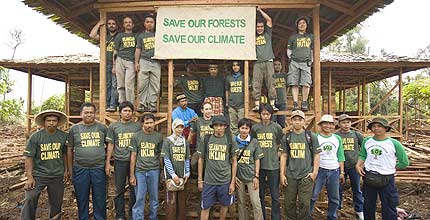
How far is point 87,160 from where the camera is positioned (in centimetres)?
520

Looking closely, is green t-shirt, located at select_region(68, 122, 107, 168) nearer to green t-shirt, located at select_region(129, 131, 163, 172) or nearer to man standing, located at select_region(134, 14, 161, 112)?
green t-shirt, located at select_region(129, 131, 163, 172)

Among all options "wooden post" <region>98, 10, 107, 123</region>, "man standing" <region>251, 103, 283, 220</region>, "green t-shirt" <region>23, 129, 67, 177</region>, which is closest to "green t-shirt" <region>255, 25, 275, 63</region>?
"man standing" <region>251, 103, 283, 220</region>

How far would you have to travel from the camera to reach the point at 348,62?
12281mm

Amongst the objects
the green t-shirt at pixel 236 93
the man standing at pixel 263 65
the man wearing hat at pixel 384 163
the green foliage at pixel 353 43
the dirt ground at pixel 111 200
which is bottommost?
the dirt ground at pixel 111 200

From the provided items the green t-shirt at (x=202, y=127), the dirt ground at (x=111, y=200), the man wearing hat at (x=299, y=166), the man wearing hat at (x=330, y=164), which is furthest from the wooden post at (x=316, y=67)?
the green t-shirt at (x=202, y=127)

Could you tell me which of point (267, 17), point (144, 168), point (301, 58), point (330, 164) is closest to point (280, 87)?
point (301, 58)

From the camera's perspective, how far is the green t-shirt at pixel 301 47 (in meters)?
6.38

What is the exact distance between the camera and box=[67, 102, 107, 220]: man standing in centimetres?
521

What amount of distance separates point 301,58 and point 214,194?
9.81ft

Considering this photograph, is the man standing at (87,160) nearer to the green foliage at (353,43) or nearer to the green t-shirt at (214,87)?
the green t-shirt at (214,87)

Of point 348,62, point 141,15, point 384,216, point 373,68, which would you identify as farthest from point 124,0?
point 373,68

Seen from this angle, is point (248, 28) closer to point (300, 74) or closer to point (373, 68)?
point (300, 74)

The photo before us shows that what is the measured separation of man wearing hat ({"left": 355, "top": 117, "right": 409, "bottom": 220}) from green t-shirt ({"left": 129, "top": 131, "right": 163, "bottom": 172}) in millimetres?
3179

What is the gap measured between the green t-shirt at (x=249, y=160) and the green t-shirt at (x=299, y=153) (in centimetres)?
42
